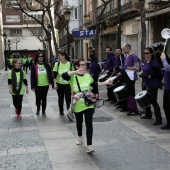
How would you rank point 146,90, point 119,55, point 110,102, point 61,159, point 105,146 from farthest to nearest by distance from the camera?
point 110,102 < point 119,55 < point 146,90 < point 105,146 < point 61,159

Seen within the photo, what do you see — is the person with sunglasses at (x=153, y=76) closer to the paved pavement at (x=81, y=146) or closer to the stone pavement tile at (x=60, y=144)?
the paved pavement at (x=81, y=146)

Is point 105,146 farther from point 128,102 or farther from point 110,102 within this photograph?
point 110,102

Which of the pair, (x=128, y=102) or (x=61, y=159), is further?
(x=128, y=102)

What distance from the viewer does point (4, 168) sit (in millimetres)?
5305

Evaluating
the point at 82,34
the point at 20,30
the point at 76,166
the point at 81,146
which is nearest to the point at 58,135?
the point at 81,146

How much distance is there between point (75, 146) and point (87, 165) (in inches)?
42.6

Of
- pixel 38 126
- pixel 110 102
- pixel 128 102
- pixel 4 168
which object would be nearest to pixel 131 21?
pixel 110 102

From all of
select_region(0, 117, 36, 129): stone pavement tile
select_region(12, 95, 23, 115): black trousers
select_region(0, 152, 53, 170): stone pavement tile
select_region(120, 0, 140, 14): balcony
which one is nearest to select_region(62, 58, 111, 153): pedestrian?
select_region(0, 152, 53, 170): stone pavement tile

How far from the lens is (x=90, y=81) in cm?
605

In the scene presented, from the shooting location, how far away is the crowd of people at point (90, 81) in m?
6.03

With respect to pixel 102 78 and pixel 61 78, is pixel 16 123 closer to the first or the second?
pixel 61 78

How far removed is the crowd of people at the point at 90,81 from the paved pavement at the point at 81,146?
1.12 feet

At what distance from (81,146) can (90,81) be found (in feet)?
4.14

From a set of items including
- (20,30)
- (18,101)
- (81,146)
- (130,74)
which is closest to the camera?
(81,146)
